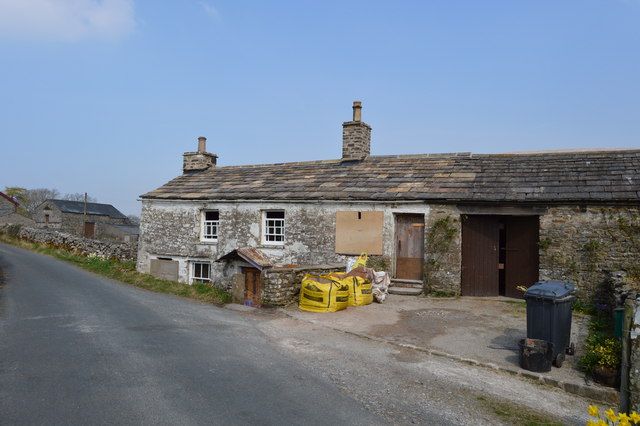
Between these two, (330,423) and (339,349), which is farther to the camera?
(339,349)

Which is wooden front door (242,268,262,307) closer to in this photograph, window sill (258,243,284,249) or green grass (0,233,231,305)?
green grass (0,233,231,305)

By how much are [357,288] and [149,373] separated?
698cm

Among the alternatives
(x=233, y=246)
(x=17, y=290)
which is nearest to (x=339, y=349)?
(x=233, y=246)

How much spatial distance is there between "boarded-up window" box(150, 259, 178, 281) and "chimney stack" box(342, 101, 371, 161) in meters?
8.74

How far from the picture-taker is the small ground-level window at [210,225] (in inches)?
757

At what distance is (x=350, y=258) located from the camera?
1569 cm

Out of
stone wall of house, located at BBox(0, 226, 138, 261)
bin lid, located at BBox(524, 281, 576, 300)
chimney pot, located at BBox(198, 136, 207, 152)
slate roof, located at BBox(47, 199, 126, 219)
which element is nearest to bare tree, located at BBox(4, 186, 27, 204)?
slate roof, located at BBox(47, 199, 126, 219)

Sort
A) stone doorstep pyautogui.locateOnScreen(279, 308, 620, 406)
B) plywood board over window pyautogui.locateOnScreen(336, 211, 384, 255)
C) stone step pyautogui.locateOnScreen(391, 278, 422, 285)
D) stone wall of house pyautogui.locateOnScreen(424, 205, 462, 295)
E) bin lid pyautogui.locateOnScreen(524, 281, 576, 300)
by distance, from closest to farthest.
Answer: stone doorstep pyautogui.locateOnScreen(279, 308, 620, 406) → bin lid pyautogui.locateOnScreen(524, 281, 576, 300) → stone wall of house pyautogui.locateOnScreen(424, 205, 462, 295) → stone step pyautogui.locateOnScreen(391, 278, 422, 285) → plywood board over window pyautogui.locateOnScreen(336, 211, 384, 255)

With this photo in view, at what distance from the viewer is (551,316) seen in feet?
25.7

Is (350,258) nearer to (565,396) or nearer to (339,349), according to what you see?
(339,349)

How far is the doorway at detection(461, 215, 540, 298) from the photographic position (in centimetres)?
1425

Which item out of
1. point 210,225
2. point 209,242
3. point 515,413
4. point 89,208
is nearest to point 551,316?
point 515,413

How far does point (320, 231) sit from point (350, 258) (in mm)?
1564

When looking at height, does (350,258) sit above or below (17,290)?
above
